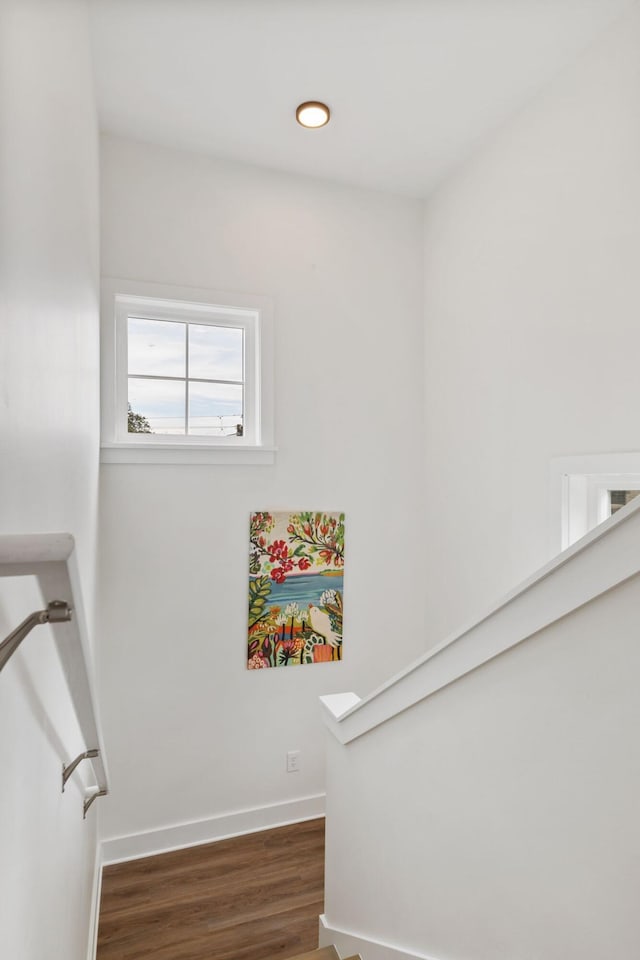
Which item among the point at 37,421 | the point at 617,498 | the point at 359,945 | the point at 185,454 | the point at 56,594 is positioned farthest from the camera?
the point at 185,454

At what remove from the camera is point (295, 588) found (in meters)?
2.74

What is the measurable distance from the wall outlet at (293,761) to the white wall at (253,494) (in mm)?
31

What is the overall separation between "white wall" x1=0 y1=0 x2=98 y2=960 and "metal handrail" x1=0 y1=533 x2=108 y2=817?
0.05m

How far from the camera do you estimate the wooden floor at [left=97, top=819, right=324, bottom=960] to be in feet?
6.49

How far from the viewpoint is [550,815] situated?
86cm

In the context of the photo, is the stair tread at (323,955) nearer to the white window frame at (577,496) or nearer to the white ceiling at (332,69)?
the white window frame at (577,496)

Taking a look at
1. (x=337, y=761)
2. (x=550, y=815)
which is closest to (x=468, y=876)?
(x=550, y=815)

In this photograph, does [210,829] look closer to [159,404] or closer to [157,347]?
[159,404]

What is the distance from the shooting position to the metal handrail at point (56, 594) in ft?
1.52

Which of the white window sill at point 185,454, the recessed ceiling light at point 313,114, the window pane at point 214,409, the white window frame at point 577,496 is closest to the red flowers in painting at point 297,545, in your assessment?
the white window sill at point 185,454

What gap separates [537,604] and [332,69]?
2088mm

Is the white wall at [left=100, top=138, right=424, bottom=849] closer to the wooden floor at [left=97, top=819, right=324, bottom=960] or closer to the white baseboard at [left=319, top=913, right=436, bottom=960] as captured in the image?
the wooden floor at [left=97, top=819, right=324, bottom=960]

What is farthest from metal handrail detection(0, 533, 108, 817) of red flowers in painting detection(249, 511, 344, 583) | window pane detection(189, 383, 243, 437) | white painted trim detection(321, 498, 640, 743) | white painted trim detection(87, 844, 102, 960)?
window pane detection(189, 383, 243, 437)

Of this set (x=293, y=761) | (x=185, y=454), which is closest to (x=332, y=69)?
(x=185, y=454)
